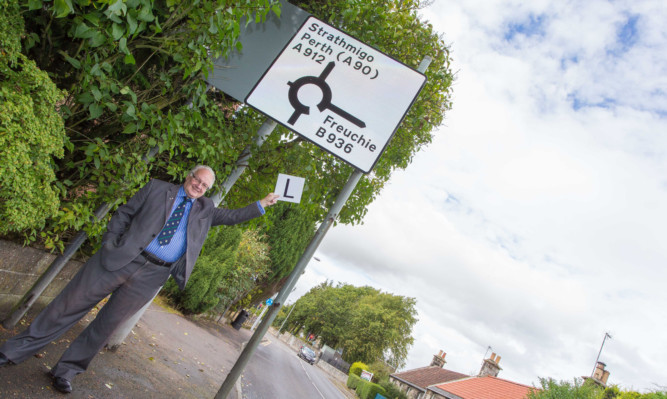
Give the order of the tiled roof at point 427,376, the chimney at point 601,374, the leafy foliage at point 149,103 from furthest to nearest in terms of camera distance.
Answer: the tiled roof at point 427,376
the chimney at point 601,374
the leafy foliage at point 149,103

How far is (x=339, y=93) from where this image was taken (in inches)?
111

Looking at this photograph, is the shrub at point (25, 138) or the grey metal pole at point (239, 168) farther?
the grey metal pole at point (239, 168)

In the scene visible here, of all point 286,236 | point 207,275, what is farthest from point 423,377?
point 207,275

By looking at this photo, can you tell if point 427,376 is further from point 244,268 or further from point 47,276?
point 47,276

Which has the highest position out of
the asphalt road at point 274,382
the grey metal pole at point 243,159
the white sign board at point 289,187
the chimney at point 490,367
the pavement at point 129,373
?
the chimney at point 490,367

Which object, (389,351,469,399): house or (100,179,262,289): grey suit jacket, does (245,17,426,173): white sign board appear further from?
(389,351,469,399): house

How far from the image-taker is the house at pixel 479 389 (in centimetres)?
2733

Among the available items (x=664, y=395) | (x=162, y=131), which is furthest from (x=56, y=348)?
(x=664, y=395)

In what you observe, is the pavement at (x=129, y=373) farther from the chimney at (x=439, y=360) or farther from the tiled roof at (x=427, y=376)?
the chimney at (x=439, y=360)

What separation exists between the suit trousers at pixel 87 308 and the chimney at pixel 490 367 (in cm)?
3758

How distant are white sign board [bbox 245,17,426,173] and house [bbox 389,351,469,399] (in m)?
36.8

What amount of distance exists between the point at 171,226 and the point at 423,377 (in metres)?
41.7

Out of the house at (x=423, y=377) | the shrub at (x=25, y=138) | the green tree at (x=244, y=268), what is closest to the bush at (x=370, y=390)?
the house at (x=423, y=377)

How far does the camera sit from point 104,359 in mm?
4438
